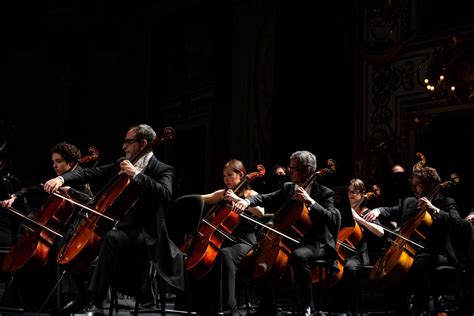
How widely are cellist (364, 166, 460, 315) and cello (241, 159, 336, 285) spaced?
72cm

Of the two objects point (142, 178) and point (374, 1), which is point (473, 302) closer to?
point (142, 178)

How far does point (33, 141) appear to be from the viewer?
36.7ft

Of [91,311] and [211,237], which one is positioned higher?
[211,237]

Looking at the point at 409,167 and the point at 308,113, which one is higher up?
the point at 308,113

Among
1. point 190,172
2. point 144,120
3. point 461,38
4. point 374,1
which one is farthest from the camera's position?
point 144,120

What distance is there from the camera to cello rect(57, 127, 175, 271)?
4.26m

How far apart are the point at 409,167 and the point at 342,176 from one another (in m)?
0.88

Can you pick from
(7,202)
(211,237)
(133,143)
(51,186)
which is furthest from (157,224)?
(7,202)

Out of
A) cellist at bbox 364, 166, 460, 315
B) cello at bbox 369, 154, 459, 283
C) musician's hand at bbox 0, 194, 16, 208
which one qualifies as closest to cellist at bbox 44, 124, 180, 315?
musician's hand at bbox 0, 194, 16, 208

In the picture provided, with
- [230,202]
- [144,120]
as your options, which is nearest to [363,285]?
[230,202]

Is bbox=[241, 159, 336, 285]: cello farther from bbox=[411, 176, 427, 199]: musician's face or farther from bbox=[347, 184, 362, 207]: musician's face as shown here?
bbox=[347, 184, 362, 207]: musician's face

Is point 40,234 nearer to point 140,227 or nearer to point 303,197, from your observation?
point 140,227

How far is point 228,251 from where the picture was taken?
5.18 meters

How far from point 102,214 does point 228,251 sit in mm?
1198
